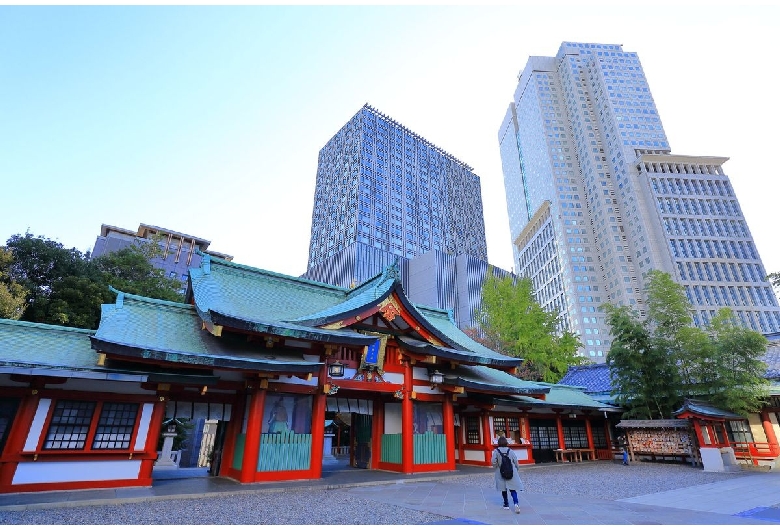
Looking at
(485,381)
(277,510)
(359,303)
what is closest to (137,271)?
(359,303)

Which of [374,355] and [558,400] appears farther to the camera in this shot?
[558,400]

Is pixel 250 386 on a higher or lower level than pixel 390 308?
lower

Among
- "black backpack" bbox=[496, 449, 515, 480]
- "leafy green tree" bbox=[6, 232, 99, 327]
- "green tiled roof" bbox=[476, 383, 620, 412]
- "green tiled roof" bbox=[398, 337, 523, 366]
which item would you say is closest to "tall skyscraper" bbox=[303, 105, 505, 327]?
"leafy green tree" bbox=[6, 232, 99, 327]

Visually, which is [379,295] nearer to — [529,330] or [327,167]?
[529,330]

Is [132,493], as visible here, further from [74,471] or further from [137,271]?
[137,271]

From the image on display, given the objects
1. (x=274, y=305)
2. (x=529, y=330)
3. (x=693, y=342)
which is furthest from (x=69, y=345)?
(x=529, y=330)

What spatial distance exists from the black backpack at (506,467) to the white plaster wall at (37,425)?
11.4 metres

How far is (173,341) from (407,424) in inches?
342

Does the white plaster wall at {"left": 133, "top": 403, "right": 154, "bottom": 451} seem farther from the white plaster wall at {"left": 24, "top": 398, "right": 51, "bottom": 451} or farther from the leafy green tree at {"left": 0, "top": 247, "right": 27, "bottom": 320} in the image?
the leafy green tree at {"left": 0, "top": 247, "right": 27, "bottom": 320}

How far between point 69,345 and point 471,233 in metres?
117

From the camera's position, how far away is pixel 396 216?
323 feet

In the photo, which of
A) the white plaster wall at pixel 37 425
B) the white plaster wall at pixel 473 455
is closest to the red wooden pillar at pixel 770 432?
the white plaster wall at pixel 473 455

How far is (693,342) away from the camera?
19438mm

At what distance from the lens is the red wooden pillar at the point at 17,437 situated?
9453 millimetres
